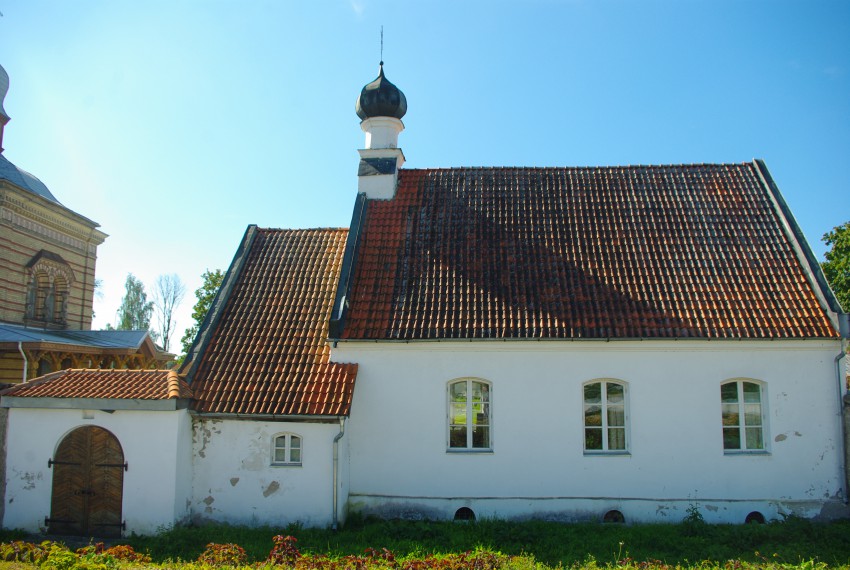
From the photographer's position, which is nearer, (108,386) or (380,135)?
(108,386)

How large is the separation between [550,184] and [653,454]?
744 cm

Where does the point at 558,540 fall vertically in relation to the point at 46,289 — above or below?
below

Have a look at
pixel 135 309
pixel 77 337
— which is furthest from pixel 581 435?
pixel 135 309

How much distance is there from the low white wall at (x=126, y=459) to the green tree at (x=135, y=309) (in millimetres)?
44425

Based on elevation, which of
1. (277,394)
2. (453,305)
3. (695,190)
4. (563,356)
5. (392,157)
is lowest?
(277,394)

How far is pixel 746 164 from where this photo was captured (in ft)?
52.3

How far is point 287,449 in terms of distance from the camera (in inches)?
470

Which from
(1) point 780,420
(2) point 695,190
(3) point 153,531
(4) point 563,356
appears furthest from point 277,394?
(2) point 695,190

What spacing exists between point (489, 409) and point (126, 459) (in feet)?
24.1

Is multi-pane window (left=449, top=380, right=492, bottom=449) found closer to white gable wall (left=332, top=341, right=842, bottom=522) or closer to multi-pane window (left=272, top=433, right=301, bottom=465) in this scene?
white gable wall (left=332, top=341, right=842, bottom=522)

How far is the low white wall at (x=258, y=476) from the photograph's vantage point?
459 inches

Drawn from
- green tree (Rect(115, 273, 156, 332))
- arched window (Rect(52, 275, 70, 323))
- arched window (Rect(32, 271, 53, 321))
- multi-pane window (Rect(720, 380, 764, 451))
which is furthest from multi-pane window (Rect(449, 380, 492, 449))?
green tree (Rect(115, 273, 156, 332))

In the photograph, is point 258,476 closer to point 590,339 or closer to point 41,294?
point 590,339

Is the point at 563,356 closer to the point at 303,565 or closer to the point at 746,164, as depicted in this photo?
the point at 303,565
